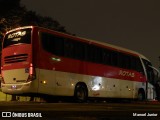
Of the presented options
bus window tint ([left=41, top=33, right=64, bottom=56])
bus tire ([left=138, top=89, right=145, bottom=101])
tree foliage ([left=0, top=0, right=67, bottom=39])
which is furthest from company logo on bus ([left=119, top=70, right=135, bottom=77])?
tree foliage ([left=0, top=0, right=67, bottom=39])

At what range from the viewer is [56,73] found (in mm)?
20312

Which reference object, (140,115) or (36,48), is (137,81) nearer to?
(36,48)

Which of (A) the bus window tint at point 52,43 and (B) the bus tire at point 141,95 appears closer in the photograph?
(A) the bus window tint at point 52,43

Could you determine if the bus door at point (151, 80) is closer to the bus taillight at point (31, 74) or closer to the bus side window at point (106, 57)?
the bus side window at point (106, 57)

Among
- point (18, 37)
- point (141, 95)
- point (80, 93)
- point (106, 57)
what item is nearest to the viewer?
point (18, 37)

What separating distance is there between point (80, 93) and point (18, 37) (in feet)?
13.1

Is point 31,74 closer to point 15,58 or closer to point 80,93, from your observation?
point 15,58

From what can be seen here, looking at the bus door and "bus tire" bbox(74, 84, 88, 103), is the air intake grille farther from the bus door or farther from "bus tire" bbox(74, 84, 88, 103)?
the bus door

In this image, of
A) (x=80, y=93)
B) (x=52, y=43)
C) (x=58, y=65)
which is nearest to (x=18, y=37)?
(x=52, y=43)

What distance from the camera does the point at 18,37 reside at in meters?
20.5

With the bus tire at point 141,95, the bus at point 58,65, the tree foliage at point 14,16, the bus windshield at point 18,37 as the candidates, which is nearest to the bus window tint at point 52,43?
the bus at point 58,65

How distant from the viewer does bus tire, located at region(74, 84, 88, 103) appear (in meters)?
21.5

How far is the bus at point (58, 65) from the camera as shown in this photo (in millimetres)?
19438

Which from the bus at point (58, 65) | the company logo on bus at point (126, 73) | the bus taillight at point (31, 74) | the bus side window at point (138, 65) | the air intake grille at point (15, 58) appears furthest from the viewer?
the bus side window at point (138, 65)
